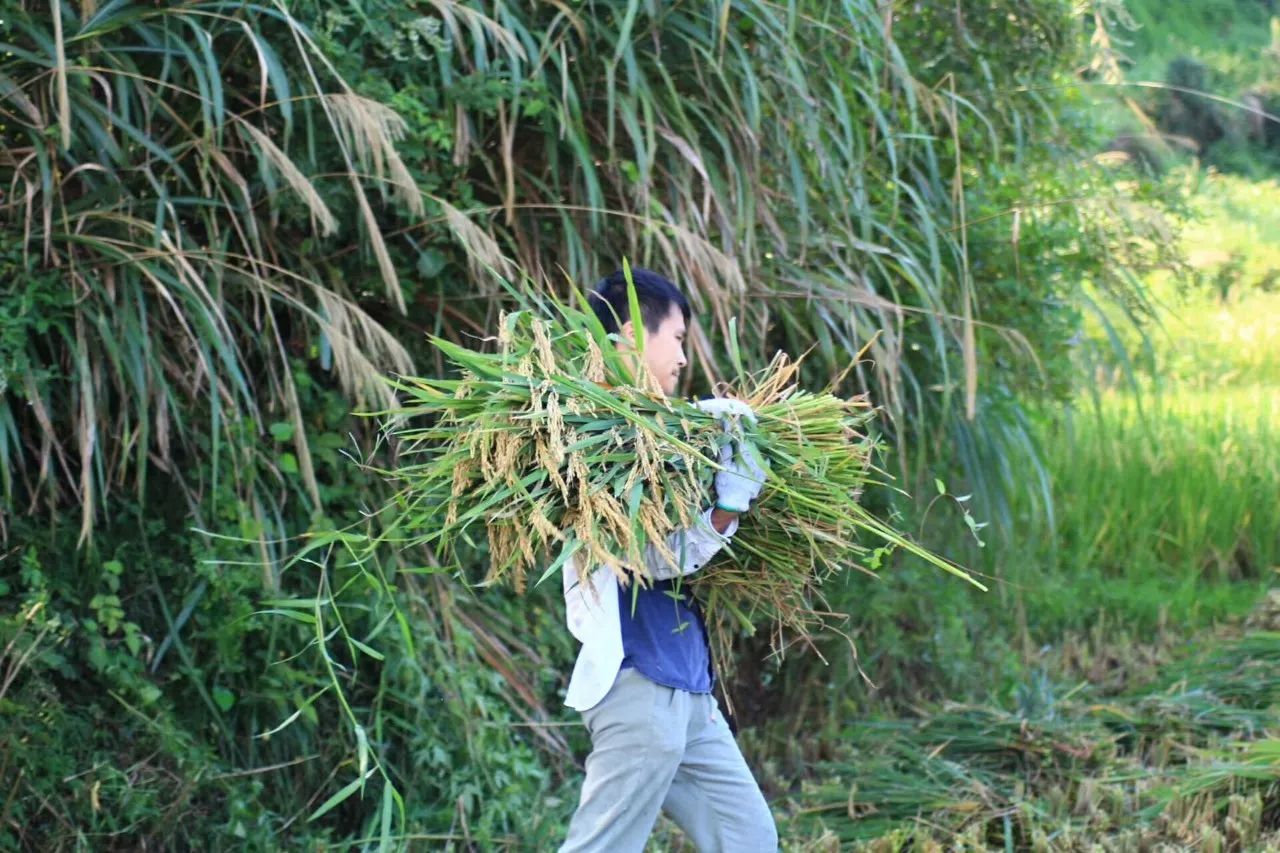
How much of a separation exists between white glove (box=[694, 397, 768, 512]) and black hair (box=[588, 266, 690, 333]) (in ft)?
1.22

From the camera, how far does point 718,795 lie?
3045 mm

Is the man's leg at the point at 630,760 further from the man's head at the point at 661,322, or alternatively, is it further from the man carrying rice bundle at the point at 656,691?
the man's head at the point at 661,322

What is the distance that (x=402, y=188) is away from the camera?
3.77 meters

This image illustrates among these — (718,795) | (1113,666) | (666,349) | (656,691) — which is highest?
(666,349)

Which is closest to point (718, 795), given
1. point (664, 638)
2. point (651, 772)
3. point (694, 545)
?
point (651, 772)

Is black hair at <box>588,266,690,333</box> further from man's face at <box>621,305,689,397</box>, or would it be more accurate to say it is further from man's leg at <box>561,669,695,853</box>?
Answer: man's leg at <box>561,669,695,853</box>

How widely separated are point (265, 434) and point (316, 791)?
35.9 inches

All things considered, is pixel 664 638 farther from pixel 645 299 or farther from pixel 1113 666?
pixel 1113 666

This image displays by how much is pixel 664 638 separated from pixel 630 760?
0.77ft

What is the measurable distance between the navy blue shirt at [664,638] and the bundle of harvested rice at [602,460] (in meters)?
0.17

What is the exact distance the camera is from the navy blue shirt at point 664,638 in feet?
9.49

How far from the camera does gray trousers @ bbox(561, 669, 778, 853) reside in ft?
9.41

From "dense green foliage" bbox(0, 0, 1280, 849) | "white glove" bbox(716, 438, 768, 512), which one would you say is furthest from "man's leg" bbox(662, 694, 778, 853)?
"dense green foliage" bbox(0, 0, 1280, 849)

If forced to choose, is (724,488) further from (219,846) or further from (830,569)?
(219,846)
